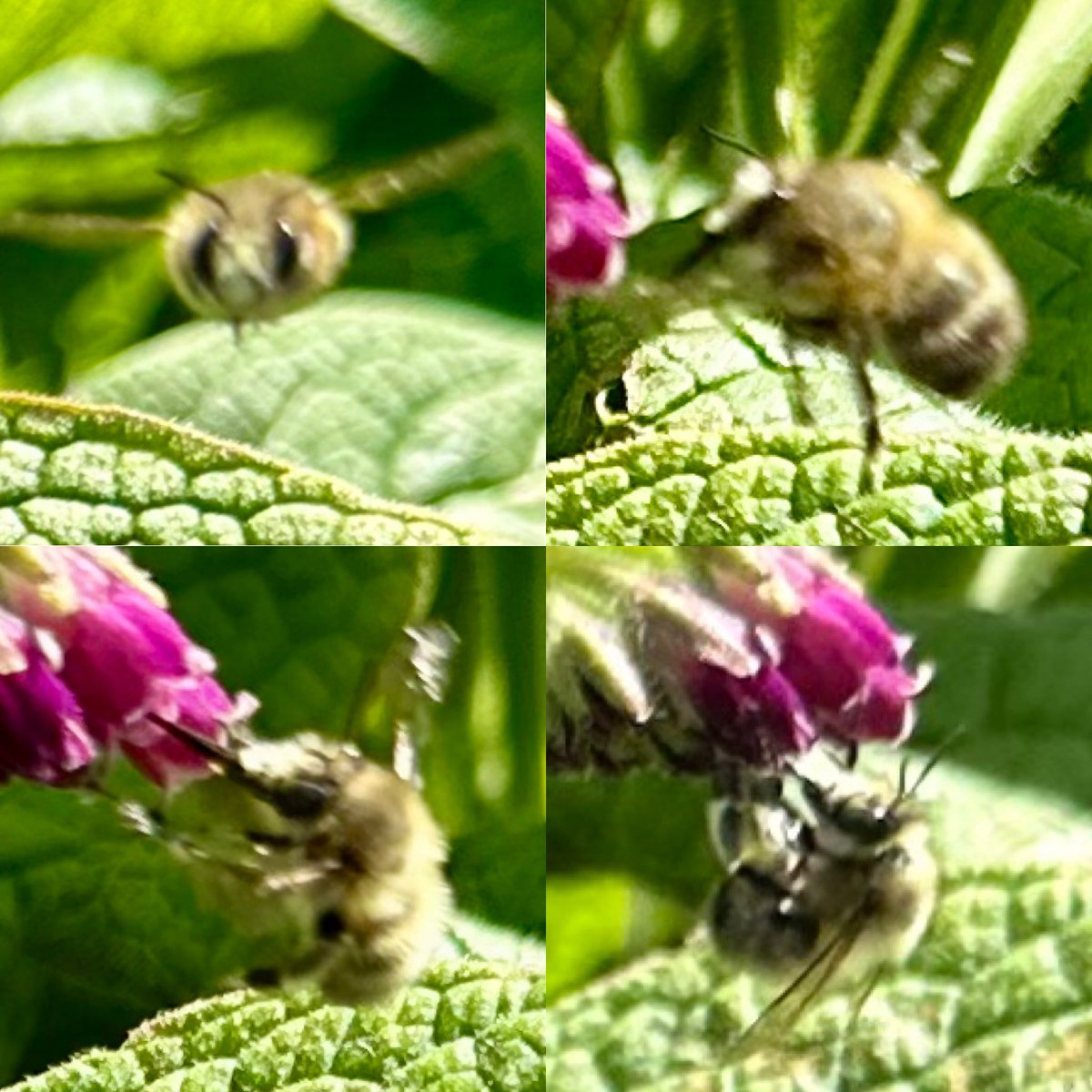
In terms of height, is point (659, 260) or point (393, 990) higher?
point (659, 260)

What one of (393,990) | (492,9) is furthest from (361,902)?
(492,9)

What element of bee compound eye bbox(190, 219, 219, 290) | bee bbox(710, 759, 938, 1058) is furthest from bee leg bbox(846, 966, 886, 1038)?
bee compound eye bbox(190, 219, 219, 290)

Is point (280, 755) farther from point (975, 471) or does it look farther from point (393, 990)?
point (975, 471)

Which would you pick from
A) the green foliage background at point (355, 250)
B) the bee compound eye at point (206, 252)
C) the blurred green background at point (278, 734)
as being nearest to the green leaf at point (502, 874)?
the blurred green background at point (278, 734)

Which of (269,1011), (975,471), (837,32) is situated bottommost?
(269,1011)

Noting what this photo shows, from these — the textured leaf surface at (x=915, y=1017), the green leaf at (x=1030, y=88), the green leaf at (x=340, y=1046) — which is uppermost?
the green leaf at (x=1030, y=88)

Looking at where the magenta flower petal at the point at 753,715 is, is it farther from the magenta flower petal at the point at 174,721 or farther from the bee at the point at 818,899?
the magenta flower petal at the point at 174,721

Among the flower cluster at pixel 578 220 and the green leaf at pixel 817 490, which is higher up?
the flower cluster at pixel 578 220

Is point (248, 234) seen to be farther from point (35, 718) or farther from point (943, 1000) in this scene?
point (943, 1000)
